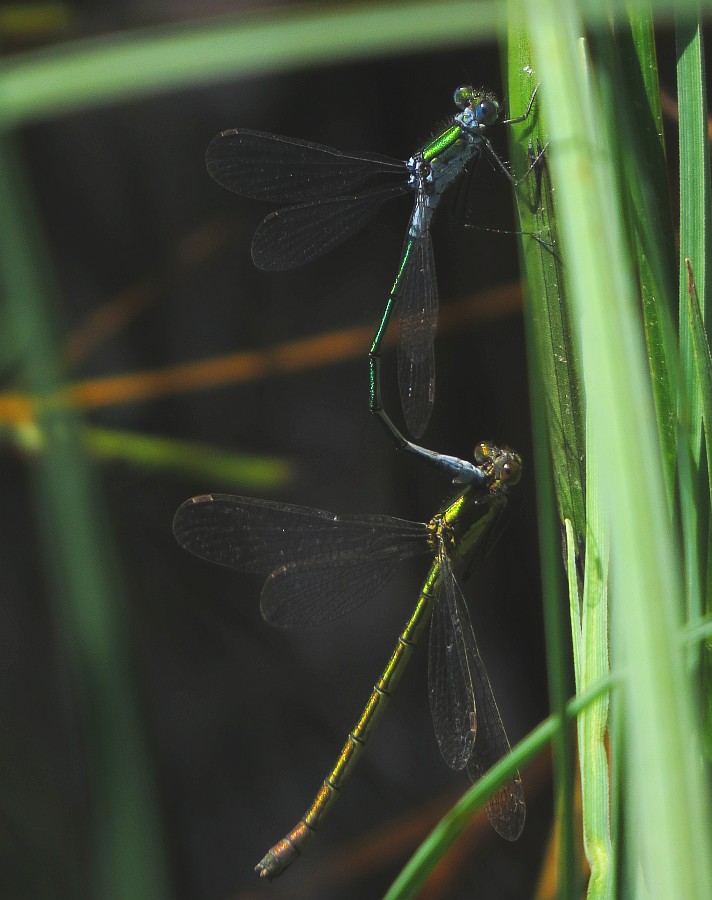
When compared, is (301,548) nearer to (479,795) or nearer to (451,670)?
(451,670)

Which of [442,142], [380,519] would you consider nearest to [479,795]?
[380,519]

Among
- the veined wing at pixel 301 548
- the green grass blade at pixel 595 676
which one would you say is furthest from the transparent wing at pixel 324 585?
the green grass blade at pixel 595 676

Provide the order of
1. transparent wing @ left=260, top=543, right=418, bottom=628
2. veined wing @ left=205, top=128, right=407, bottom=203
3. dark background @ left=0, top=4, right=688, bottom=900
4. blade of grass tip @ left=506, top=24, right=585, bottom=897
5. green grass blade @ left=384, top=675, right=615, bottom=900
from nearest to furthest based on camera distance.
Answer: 1. green grass blade @ left=384, top=675, right=615, bottom=900
2. blade of grass tip @ left=506, top=24, right=585, bottom=897
3. veined wing @ left=205, top=128, right=407, bottom=203
4. transparent wing @ left=260, top=543, right=418, bottom=628
5. dark background @ left=0, top=4, right=688, bottom=900

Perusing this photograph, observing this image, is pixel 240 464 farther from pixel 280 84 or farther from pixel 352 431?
pixel 280 84

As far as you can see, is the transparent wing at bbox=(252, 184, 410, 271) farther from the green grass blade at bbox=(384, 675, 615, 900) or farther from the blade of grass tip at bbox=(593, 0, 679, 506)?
the green grass blade at bbox=(384, 675, 615, 900)

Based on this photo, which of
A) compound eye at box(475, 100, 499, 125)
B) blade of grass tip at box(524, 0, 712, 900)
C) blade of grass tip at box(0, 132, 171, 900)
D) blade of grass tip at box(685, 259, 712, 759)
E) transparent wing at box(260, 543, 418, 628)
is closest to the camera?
blade of grass tip at box(524, 0, 712, 900)

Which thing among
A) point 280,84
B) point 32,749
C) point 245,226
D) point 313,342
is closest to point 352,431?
point 313,342

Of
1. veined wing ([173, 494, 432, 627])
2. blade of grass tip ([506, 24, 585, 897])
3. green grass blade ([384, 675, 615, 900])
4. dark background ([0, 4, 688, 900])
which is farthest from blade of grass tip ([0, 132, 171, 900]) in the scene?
dark background ([0, 4, 688, 900])
